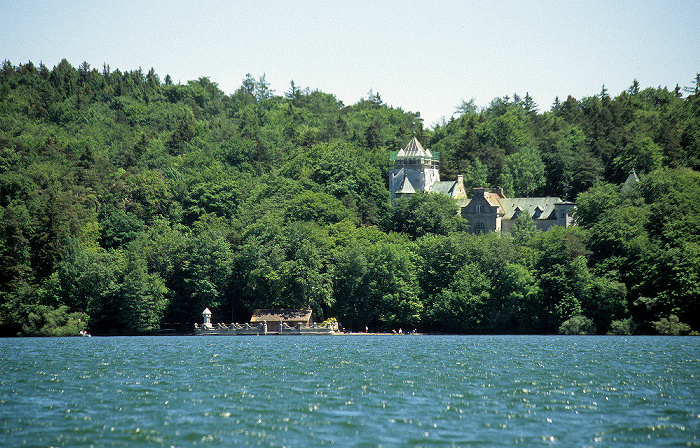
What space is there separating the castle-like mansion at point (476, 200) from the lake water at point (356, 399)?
51.6 metres

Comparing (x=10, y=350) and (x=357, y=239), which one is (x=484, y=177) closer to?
(x=357, y=239)

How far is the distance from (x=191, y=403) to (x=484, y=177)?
291 ft

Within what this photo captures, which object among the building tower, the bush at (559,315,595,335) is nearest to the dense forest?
the bush at (559,315,595,335)

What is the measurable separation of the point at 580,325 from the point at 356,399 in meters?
40.2

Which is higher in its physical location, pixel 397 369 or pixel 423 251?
pixel 423 251

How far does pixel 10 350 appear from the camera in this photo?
4594cm

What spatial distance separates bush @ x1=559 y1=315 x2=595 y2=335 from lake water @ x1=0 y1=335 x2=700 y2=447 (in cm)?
1867

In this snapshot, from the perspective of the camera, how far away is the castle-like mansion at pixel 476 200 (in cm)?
9231

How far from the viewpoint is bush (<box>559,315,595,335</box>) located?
60.0 metres

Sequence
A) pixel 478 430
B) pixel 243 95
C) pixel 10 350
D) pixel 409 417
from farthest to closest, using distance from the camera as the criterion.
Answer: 1. pixel 243 95
2. pixel 10 350
3. pixel 409 417
4. pixel 478 430

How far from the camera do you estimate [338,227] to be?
8200cm

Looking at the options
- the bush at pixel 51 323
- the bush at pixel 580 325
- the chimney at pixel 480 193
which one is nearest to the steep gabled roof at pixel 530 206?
the chimney at pixel 480 193

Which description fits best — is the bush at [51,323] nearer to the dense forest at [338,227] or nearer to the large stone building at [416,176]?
the dense forest at [338,227]

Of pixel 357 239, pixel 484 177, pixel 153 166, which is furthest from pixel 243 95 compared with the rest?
pixel 357 239
